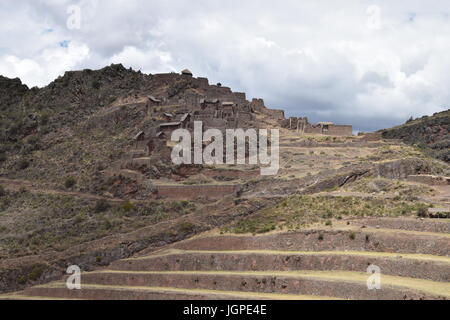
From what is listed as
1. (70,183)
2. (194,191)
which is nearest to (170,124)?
(70,183)

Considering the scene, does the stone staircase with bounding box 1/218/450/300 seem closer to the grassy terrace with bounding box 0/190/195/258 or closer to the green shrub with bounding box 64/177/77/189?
the grassy terrace with bounding box 0/190/195/258

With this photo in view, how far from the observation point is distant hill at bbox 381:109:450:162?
103 meters

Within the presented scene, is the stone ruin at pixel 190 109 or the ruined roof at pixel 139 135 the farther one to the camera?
the stone ruin at pixel 190 109

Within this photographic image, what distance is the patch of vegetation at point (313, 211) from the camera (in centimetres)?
3909

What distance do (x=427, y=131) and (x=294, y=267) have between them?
81.6 metres

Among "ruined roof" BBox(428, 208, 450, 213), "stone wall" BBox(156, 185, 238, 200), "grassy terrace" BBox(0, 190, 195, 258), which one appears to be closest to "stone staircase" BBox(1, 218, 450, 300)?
"ruined roof" BBox(428, 208, 450, 213)

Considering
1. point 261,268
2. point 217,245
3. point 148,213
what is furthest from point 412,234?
point 148,213

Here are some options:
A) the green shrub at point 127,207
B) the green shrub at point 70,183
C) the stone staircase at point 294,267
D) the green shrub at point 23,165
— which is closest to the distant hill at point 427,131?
the green shrub at point 70,183

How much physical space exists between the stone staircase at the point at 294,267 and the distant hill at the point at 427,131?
65363 millimetres

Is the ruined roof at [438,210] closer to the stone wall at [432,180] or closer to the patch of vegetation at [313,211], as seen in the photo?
the patch of vegetation at [313,211]

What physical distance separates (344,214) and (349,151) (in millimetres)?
20174

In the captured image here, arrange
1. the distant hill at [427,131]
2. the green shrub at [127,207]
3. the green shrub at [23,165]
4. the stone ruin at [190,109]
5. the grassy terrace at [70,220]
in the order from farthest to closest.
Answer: the distant hill at [427,131]
the green shrub at [23,165]
the stone ruin at [190,109]
the green shrub at [127,207]
the grassy terrace at [70,220]

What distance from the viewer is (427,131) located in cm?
10950

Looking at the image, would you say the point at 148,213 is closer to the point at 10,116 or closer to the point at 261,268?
the point at 261,268
